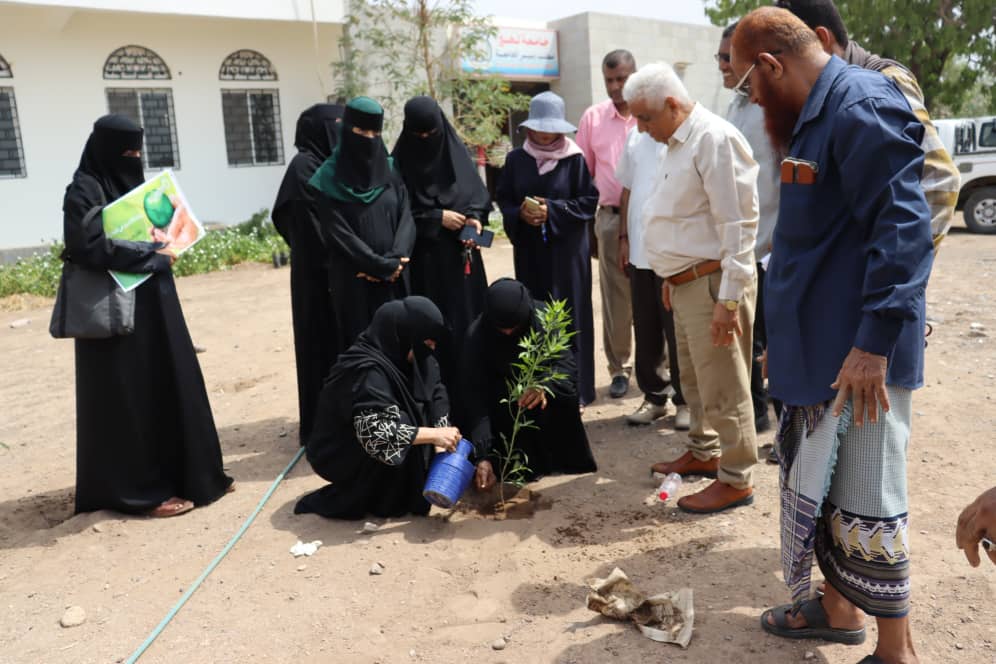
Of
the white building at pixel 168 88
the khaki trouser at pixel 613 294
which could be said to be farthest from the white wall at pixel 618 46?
the khaki trouser at pixel 613 294

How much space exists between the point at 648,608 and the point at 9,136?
1159 cm

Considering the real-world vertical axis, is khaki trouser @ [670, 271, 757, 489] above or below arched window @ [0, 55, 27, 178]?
below

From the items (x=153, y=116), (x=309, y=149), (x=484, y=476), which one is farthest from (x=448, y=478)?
(x=153, y=116)

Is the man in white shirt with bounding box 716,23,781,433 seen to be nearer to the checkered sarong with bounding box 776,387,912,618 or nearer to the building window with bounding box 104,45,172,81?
the checkered sarong with bounding box 776,387,912,618

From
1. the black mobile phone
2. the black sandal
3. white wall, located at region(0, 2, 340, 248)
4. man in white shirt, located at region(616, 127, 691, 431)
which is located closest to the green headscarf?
the black mobile phone

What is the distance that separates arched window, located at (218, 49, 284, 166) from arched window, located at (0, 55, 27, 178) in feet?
9.33

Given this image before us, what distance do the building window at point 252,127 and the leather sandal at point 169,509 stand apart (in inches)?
396

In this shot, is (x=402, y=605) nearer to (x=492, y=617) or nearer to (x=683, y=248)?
(x=492, y=617)

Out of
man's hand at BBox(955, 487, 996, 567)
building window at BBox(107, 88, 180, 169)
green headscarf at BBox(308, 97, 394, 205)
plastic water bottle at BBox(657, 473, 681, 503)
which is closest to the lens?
man's hand at BBox(955, 487, 996, 567)

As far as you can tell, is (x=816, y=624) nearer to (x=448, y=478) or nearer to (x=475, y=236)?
(x=448, y=478)

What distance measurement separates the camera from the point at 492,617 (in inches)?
116

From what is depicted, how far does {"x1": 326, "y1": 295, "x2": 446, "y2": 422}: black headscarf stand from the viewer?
3.73 meters

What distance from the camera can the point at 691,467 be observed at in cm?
401

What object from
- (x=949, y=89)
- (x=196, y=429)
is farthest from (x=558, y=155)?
(x=949, y=89)
